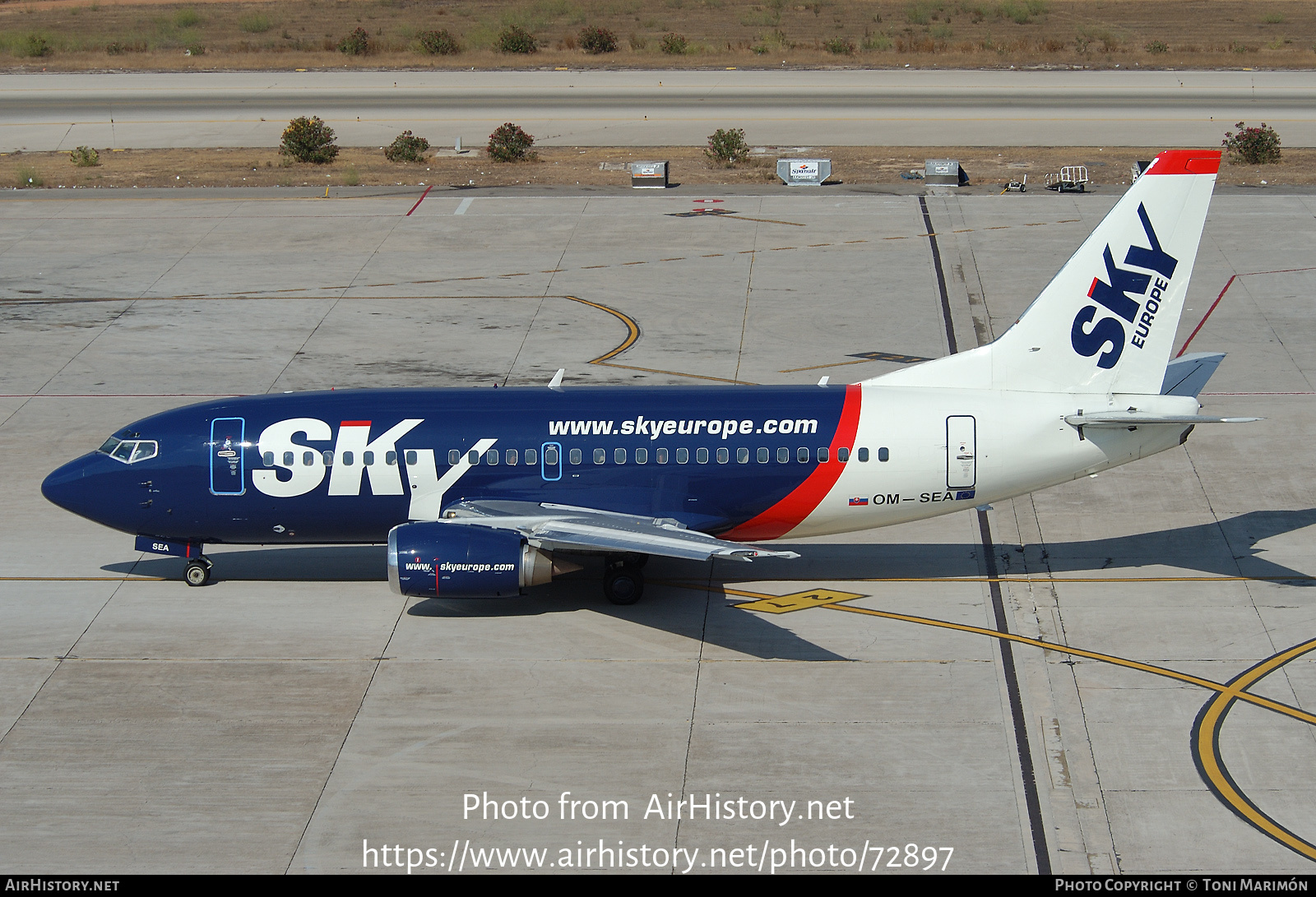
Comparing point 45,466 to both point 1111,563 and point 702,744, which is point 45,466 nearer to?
point 702,744

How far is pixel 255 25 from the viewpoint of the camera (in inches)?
4700

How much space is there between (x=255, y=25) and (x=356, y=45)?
18.6 meters

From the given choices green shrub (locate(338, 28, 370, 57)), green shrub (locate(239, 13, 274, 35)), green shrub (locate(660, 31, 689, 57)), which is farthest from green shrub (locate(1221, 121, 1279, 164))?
green shrub (locate(239, 13, 274, 35))

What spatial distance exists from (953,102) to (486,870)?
73.3 meters

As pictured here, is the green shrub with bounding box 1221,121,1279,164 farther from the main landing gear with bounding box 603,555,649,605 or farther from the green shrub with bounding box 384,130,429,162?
the main landing gear with bounding box 603,555,649,605

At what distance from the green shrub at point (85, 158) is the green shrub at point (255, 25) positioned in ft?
163

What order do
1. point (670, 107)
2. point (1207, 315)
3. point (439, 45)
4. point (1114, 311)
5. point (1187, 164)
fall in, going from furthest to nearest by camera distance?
1. point (439, 45)
2. point (670, 107)
3. point (1207, 315)
4. point (1114, 311)
5. point (1187, 164)

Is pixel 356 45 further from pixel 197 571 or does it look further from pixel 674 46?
pixel 197 571

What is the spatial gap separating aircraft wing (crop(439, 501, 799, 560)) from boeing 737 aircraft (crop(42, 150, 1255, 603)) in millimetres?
70

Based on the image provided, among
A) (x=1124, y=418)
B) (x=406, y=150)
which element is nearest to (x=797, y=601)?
(x=1124, y=418)

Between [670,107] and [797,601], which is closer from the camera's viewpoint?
[797,601]

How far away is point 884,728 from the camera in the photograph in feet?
73.9

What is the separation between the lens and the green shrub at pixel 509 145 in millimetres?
71312

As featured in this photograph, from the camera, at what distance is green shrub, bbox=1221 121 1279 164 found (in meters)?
67.4
